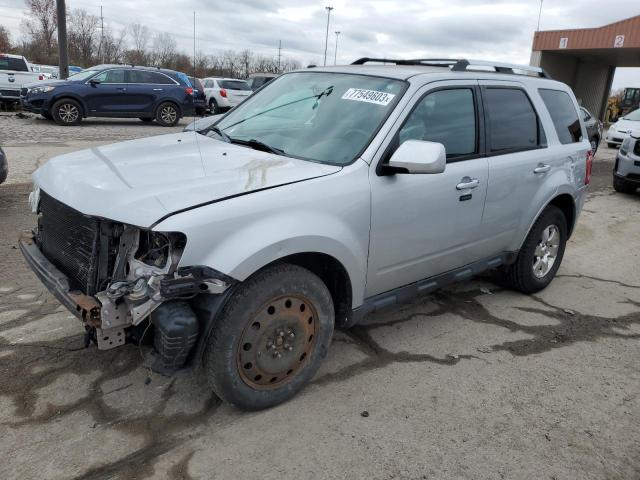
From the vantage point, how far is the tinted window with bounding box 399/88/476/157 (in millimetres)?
3484

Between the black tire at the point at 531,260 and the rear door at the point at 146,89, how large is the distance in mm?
14140

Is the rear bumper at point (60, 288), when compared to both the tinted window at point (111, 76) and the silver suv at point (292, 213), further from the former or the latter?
the tinted window at point (111, 76)

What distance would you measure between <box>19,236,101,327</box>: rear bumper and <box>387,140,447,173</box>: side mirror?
5.75 feet

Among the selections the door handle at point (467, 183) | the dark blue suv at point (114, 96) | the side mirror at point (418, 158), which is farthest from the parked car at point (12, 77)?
the side mirror at point (418, 158)

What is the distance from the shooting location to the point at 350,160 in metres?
3.19

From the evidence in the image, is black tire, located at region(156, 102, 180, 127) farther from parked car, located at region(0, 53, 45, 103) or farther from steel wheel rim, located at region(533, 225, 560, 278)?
steel wheel rim, located at region(533, 225, 560, 278)

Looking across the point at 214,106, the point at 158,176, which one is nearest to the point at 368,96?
the point at 158,176

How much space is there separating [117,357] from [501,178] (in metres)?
2.95

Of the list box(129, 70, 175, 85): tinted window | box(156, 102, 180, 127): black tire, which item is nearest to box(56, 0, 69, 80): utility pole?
box(129, 70, 175, 85): tinted window

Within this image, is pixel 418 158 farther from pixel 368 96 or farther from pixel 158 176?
pixel 158 176

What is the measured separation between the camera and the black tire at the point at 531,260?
468 centimetres

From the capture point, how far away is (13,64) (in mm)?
18641

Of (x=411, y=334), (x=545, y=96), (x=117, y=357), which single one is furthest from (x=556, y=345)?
(x=117, y=357)

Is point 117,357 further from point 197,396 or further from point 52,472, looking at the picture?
point 52,472
